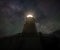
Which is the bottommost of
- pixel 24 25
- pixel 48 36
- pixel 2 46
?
pixel 2 46

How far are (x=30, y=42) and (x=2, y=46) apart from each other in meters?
4.43

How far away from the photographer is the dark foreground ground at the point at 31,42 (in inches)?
680

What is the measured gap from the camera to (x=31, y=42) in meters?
17.2

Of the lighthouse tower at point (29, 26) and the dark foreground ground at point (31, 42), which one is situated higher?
the lighthouse tower at point (29, 26)

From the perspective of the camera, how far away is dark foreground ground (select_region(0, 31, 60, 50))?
1727cm

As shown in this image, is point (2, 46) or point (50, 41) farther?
point (50, 41)

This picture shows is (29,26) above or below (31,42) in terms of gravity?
above

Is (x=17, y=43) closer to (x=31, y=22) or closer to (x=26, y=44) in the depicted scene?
(x=26, y=44)

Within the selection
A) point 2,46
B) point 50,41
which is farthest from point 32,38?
point 2,46

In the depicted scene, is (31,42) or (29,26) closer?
(31,42)

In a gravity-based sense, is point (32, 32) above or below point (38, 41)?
above

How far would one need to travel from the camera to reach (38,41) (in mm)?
17672

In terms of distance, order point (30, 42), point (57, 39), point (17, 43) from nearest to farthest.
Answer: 1. point (30, 42)
2. point (17, 43)
3. point (57, 39)

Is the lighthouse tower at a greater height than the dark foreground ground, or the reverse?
the lighthouse tower
